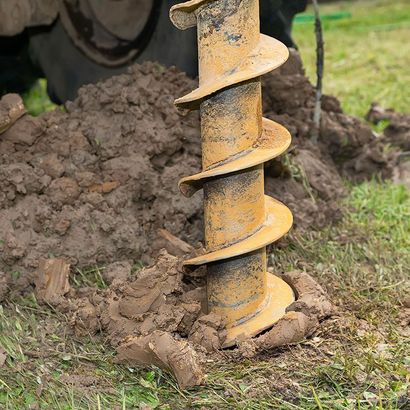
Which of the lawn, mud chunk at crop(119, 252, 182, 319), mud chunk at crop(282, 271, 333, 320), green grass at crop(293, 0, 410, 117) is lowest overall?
green grass at crop(293, 0, 410, 117)

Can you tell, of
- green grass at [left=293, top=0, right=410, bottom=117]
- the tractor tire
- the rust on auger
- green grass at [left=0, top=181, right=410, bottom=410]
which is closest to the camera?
green grass at [left=0, top=181, right=410, bottom=410]

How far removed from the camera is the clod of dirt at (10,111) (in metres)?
3.15

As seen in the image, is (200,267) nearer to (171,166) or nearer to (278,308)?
(278,308)

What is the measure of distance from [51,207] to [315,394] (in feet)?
3.76

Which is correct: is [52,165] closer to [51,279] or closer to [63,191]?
[63,191]

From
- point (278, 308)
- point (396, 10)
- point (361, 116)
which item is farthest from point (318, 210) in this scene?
point (396, 10)

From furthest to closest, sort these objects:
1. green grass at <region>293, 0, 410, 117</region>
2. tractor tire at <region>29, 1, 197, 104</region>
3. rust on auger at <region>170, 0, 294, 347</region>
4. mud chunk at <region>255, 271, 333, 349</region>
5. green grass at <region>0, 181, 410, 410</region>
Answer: green grass at <region>293, 0, 410, 117</region> → tractor tire at <region>29, 1, 197, 104</region> → mud chunk at <region>255, 271, 333, 349</region> → rust on auger at <region>170, 0, 294, 347</region> → green grass at <region>0, 181, 410, 410</region>

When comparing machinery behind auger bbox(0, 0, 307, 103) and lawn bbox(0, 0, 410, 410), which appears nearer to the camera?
lawn bbox(0, 0, 410, 410)

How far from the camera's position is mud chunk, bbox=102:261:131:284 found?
9.57 ft

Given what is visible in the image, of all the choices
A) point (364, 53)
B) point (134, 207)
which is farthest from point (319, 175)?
point (364, 53)

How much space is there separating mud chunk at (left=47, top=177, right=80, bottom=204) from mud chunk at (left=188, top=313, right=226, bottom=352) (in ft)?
2.37

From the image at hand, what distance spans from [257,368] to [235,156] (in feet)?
1.80

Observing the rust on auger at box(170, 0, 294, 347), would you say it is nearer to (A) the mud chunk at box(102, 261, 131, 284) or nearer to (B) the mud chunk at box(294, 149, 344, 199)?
(A) the mud chunk at box(102, 261, 131, 284)

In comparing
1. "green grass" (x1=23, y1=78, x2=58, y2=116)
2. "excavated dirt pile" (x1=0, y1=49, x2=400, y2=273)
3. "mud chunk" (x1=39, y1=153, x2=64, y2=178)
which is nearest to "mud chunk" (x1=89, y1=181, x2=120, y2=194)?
"excavated dirt pile" (x1=0, y1=49, x2=400, y2=273)
